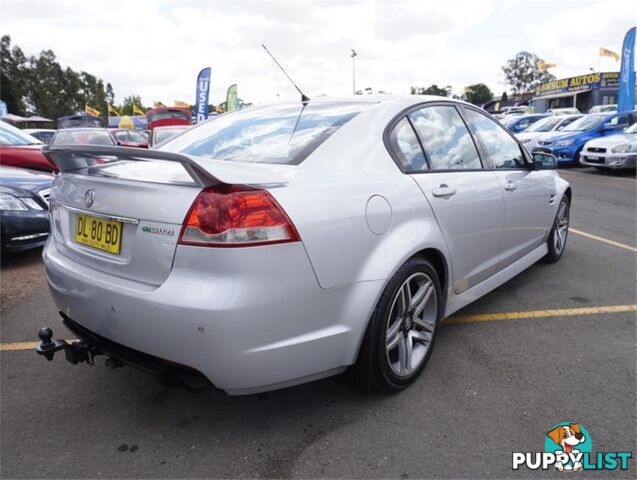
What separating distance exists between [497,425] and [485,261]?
1.19 m

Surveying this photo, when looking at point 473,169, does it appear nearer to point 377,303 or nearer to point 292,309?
point 377,303

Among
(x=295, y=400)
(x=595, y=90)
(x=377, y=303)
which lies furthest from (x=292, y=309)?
(x=595, y=90)

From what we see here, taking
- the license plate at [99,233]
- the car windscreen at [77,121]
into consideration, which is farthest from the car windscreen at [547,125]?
the car windscreen at [77,121]

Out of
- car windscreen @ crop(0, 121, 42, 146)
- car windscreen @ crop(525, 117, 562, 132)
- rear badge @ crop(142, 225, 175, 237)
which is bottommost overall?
rear badge @ crop(142, 225, 175, 237)

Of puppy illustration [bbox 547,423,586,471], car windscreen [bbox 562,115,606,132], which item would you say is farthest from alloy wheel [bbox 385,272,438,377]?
car windscreen [bbox 562,115,606,132]

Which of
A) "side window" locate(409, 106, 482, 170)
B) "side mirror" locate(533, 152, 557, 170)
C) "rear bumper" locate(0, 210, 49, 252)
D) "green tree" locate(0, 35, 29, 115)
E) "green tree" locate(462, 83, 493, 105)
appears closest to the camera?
"side window" locate(409, 106, 482, 170)

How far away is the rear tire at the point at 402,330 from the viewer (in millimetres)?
2188

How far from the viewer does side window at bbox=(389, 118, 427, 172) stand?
2496mm

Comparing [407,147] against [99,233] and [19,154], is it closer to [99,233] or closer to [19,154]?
[99,233]

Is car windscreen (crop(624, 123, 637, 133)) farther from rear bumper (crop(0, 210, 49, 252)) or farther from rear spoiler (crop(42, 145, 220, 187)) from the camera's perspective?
rear spoiler (crop(42, 145, 220, 187))

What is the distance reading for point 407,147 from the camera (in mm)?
2580

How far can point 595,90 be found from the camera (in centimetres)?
4294

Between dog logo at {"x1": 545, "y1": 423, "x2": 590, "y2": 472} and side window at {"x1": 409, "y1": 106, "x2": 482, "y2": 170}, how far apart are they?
1.46 meters

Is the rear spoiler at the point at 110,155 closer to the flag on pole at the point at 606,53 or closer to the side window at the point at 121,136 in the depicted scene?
the side window at the point at 121,136
